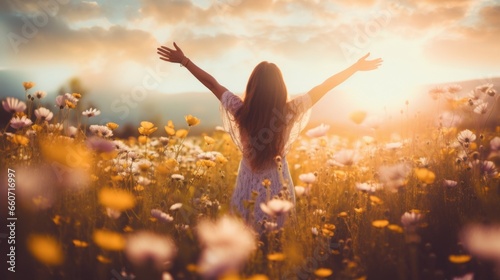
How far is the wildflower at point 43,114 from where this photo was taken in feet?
11.5

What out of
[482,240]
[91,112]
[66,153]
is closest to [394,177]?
[482,240]

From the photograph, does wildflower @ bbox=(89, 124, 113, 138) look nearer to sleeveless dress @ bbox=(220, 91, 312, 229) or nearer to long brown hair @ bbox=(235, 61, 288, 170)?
sleeveless dress @ bbox=(220, 91, 312, 229)

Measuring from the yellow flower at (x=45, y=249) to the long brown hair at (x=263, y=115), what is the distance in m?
1.58

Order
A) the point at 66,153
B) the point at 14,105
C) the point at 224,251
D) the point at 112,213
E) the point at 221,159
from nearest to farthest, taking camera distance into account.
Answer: the point at 224,251
the point at 112,213
the point at 66,153
the point at 14,105
the point at 221,159

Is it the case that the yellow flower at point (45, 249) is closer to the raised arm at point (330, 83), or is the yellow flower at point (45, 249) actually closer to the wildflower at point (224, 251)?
the wildflower at point (224, 251)

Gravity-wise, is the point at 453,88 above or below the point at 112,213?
above

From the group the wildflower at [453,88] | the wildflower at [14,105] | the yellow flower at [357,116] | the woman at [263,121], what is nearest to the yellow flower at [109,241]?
the woman at [263,121]

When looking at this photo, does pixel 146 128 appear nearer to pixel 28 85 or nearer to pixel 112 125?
pixel 112 125

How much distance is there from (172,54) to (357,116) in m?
1.62

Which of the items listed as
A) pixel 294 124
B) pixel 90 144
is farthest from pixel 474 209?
pixel 90 144

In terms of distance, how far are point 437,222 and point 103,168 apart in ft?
8.06

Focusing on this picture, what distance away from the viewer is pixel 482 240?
2.50m

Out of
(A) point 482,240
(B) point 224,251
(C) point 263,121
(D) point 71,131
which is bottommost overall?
(A) point 482,240

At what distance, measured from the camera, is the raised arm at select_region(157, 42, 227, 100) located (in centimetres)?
359
